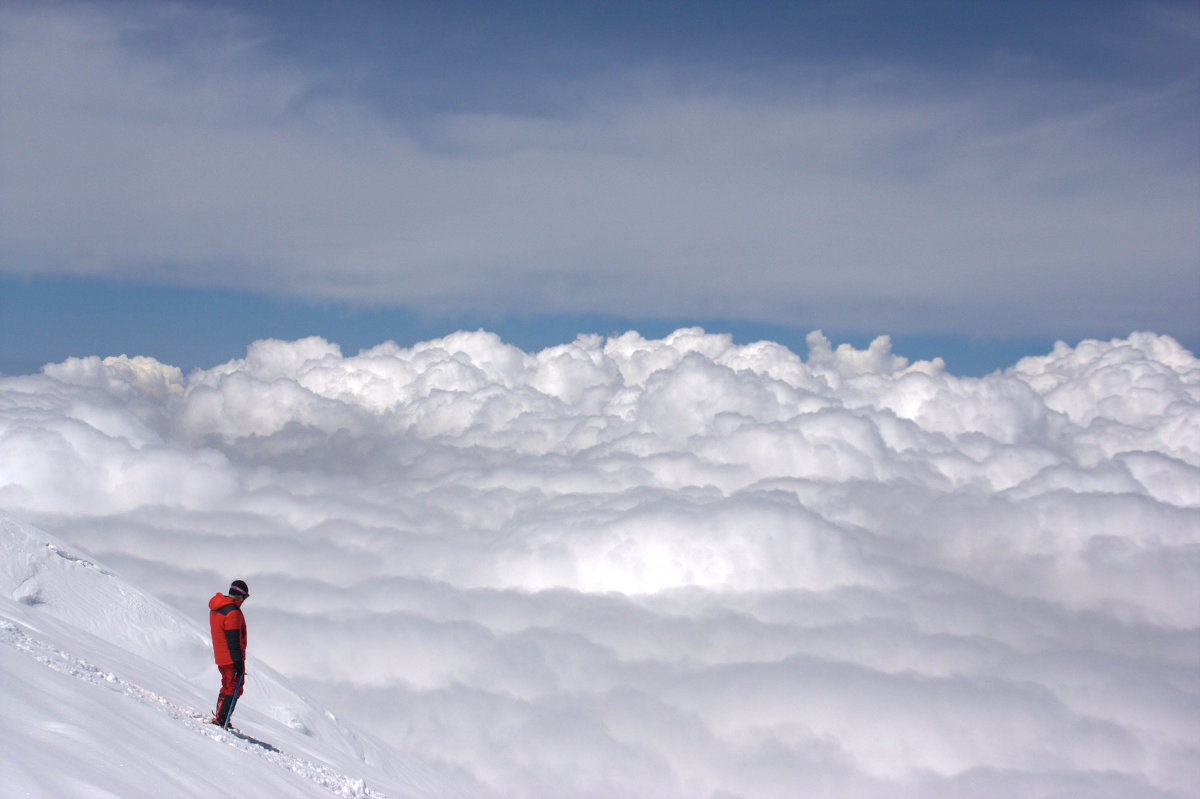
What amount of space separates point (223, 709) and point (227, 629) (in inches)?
166

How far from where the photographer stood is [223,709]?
2434 cm

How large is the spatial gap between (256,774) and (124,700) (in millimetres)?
4333

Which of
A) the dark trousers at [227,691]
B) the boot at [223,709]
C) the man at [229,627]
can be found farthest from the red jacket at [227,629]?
the boot at [223,709]

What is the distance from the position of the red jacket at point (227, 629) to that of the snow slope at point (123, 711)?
93.0 inches

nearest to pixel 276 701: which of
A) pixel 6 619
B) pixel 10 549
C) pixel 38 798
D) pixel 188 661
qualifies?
pixel 188 661

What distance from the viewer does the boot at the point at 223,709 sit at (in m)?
24.0

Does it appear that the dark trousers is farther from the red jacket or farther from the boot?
the red jacket

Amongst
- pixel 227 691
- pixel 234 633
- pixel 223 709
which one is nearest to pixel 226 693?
pixel 227 691

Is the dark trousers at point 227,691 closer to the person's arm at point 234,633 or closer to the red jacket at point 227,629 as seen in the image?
the red jacket at point 227,629

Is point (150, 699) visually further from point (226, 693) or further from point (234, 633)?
point (234, 633)

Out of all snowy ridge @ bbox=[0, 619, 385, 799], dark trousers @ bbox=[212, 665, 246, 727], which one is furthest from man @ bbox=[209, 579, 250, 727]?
snowy ridge @ bbox=[0, 619, 385, 799]

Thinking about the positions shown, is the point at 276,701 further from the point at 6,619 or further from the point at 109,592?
the point at 6,619

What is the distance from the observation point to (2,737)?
1534 centimetres

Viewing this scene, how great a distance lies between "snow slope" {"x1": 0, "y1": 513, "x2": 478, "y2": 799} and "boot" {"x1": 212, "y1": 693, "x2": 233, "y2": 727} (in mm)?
316
